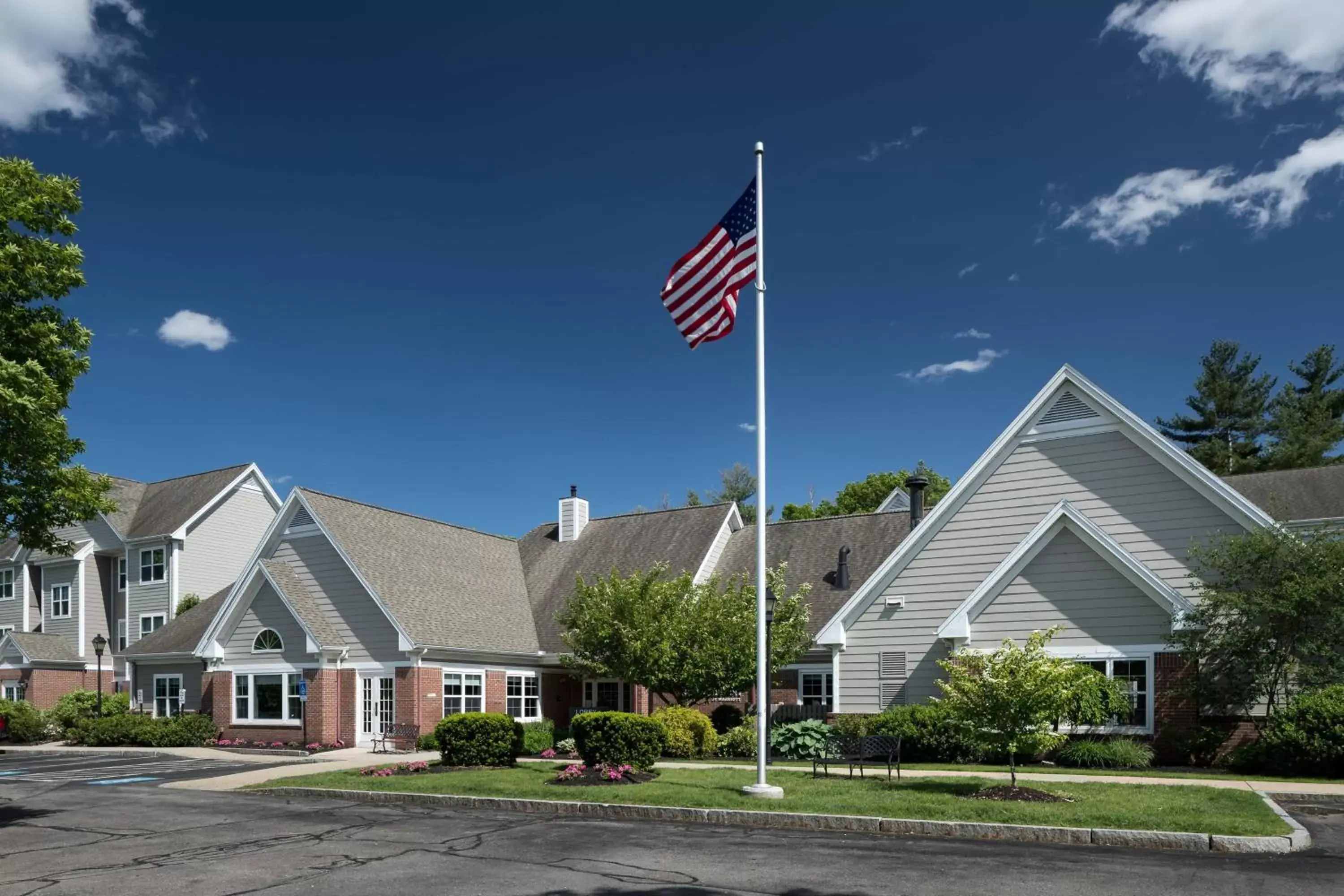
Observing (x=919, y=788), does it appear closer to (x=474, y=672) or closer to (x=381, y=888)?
(x=381, y=888)

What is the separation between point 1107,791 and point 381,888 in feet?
36.7

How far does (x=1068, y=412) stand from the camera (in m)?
24.8

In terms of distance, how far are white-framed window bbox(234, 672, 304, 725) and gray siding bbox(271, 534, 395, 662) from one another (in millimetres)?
1966

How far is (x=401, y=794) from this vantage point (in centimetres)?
1873

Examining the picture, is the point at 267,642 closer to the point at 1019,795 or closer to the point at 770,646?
the point at 770,646

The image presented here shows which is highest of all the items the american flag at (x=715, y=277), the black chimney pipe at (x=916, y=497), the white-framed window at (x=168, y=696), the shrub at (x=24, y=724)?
the american flag at (x=715, y=277)

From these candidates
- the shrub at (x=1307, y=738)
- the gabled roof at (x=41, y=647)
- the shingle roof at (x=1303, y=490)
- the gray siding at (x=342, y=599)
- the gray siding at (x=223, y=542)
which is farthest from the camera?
the gray siding at (x=223, y=542)

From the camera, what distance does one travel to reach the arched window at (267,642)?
3353 centimetres

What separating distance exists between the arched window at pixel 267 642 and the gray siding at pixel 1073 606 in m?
21.0

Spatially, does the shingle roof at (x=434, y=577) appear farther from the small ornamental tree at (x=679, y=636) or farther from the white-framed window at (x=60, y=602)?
the white-framed window at (x=60, y=602)

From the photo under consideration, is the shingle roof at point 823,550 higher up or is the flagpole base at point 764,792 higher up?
the shingle roof at point 823,550

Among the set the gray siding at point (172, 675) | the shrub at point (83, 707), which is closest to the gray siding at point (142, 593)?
the shrub at point (83, 707)

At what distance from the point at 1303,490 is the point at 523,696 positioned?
2719cm

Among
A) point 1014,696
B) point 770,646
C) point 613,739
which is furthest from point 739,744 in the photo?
point 1014,696
